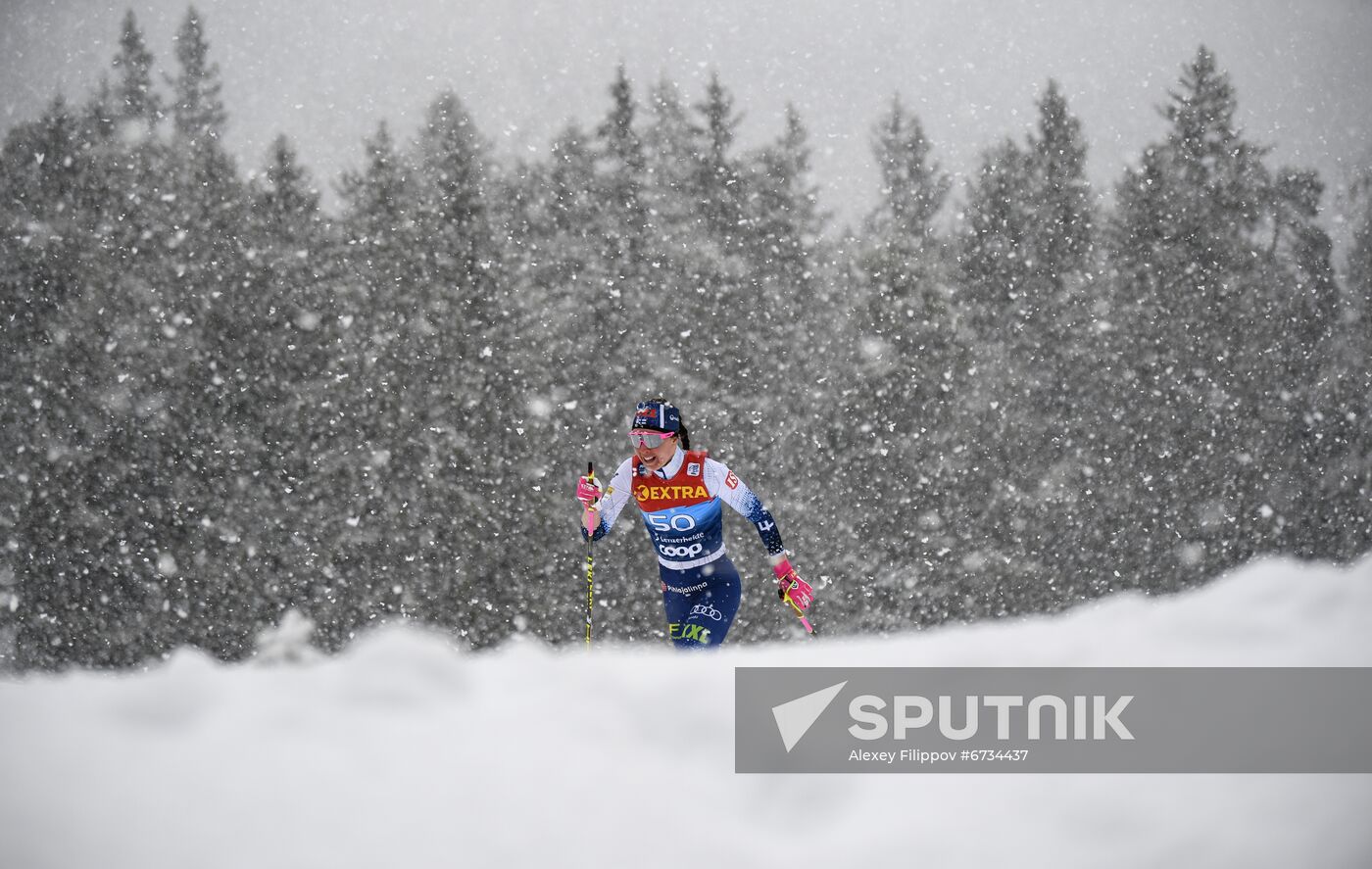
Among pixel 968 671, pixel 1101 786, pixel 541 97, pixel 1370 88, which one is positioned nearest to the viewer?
pixel 1101 786

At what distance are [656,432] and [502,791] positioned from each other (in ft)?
7.24

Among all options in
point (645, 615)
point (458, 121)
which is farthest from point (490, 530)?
point (458, 121)

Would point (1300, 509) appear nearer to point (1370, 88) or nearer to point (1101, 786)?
point (1370, 88)

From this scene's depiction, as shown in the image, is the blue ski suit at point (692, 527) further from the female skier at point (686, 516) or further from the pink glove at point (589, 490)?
the pink glove at point (589, 490)

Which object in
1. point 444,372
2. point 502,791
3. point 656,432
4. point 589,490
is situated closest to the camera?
point 502,791

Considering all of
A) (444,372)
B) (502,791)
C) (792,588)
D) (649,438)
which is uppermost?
(444,372)

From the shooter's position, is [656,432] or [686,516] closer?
[656,432]

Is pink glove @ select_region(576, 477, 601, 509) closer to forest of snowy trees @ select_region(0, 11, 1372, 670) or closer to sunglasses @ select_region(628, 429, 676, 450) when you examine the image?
sunglasses @ select_region(628, 429, 676, 450)

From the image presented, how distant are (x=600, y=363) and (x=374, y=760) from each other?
8049 mm

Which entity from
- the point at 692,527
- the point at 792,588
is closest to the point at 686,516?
the point at 692,527

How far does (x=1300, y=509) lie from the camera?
1324cm

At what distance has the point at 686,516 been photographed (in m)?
5.03

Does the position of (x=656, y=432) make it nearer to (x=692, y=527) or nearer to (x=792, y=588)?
(x=692, y=527)

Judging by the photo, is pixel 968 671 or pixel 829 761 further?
pixel 968 671
